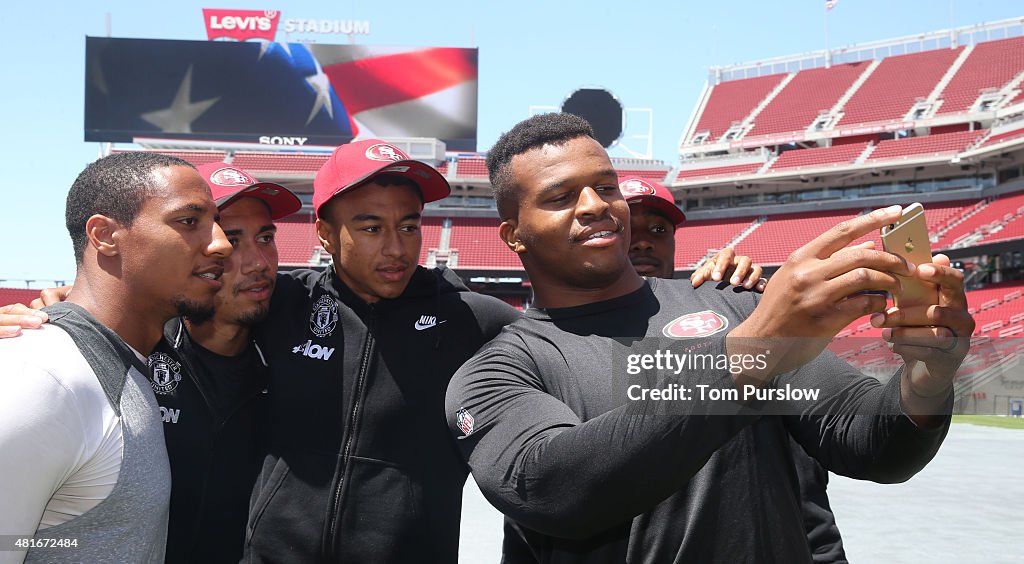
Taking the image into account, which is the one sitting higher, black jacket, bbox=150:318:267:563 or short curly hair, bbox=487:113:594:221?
short curly hair, bbox=487:113:594:221

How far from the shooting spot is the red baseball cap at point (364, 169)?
3146 millimetres

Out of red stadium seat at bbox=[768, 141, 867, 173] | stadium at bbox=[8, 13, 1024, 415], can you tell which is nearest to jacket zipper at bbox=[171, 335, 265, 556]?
stadium at bbox=[8, 13, 1024, 415]

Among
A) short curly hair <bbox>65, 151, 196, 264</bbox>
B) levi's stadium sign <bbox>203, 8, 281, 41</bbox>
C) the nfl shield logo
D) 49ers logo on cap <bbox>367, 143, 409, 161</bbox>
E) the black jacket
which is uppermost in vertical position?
levi's stadium sign <bbox>203, 8, 281, 41</bbox>

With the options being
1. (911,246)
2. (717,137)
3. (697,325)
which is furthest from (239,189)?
(717,137)

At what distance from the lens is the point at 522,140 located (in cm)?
245

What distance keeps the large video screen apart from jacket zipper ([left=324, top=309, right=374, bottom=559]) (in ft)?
107

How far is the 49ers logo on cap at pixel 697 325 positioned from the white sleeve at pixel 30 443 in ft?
4.59

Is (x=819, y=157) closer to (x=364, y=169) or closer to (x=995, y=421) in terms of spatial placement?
(x=995, y=421)

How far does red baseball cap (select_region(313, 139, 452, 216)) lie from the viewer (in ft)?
10.3

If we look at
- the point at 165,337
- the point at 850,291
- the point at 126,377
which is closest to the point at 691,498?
the point at 850,291

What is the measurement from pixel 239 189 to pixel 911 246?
106 inches

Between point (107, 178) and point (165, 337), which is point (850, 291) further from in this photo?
point (165, 337)

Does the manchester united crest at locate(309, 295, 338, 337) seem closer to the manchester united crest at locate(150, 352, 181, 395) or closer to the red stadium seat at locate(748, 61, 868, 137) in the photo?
the manchester united crest at locate(150, 352, 181, 395)

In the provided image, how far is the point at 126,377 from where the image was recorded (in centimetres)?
222
